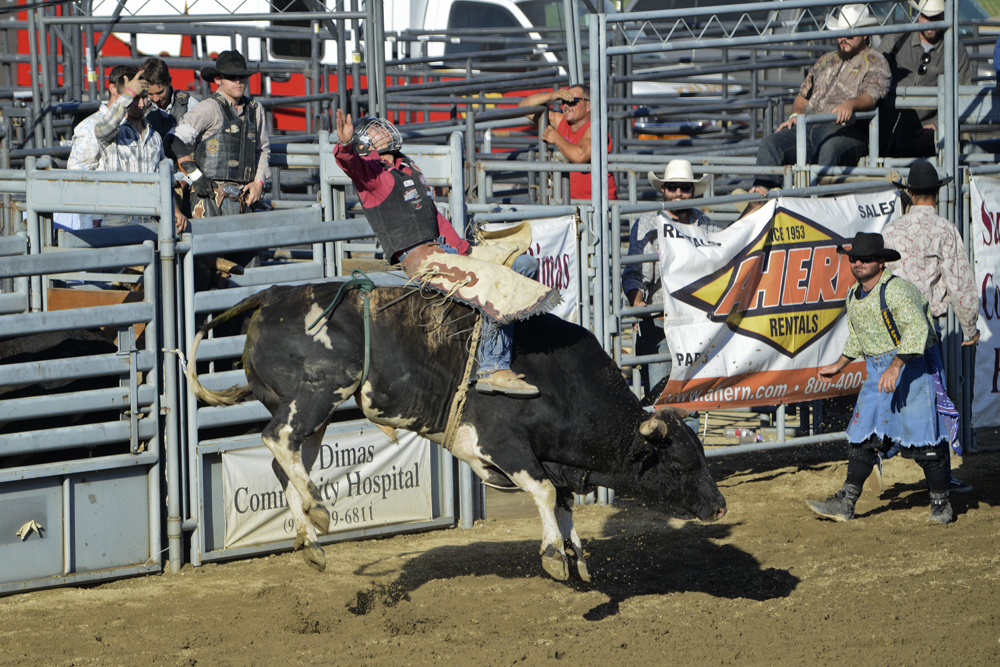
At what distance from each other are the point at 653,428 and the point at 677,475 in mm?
409

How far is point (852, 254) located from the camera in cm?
698

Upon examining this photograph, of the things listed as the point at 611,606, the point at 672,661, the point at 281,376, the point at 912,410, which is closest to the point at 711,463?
the point at 912,410

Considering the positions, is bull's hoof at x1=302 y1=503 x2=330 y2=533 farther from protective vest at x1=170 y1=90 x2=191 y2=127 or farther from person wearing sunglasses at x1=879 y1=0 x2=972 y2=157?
person wearing sunglasses at x1=879 y1=0 x2=972 y2=157

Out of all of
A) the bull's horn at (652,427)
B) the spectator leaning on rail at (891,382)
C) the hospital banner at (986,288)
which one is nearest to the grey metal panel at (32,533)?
the bull's horn at (652,427)

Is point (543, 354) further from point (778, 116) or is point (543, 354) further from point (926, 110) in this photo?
point (778, 116)

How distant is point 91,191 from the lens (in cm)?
634

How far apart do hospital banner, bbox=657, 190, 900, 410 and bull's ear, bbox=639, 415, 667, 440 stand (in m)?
2.10

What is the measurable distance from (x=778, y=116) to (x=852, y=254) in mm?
6124

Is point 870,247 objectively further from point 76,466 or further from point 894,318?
point 76,466

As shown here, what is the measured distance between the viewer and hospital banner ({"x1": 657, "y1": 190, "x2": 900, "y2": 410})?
7.55 m

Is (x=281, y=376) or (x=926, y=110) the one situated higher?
(x=926, y=110)

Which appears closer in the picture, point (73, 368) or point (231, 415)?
point (73, 368)

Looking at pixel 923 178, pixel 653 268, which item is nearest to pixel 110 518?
pixel 653 268

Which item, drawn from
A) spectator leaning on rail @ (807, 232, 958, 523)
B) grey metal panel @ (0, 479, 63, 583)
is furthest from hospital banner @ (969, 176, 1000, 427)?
grey metal panel @ (0, 479, 63, 583)
